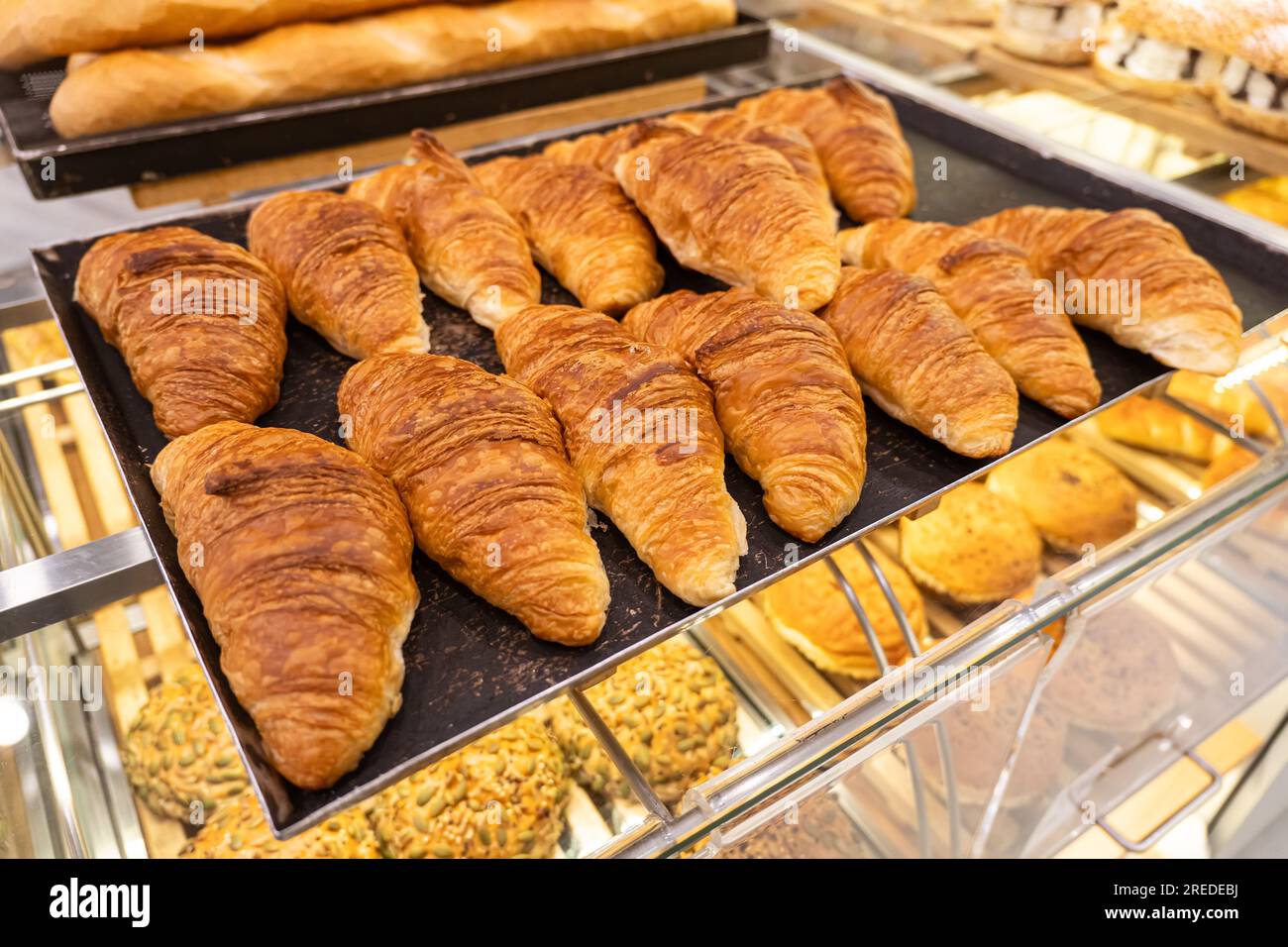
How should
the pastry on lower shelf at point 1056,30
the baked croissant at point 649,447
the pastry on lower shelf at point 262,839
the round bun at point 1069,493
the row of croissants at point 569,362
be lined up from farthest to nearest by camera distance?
1. the pastry on lower shelf at point 1056,30
2. the round bun at point 1069,493
3. the pastry on lower shelf at point 262,839
4. the baked croissant at point 649,447
5. the row of croissants at point 569,362

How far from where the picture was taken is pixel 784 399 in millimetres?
1354

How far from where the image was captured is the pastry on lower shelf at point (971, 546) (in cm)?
168

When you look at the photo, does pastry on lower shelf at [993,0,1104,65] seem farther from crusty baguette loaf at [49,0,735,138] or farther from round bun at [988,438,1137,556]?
round bun at [988,438,1137,556]

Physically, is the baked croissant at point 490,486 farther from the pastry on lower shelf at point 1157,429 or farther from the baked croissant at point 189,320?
the pastry on lower shelf at point 1157,429

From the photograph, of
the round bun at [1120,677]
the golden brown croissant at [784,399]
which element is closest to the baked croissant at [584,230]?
the golden brown croissant at [784,399]

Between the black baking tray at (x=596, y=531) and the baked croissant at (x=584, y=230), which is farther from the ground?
the baked croissant at (x=584, y=230)

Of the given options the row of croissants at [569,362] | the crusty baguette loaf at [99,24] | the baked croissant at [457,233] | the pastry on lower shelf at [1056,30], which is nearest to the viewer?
the row of croissants at [569,362]

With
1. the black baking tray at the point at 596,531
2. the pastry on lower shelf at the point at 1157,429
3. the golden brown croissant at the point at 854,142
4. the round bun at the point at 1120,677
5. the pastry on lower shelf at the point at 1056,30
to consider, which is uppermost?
the pastry on lower shelf at the point at 1056,30

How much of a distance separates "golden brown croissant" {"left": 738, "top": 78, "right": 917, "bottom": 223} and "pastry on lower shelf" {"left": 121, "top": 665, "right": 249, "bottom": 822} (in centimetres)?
164

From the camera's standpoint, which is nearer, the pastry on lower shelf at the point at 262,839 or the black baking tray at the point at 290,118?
the pastry on lower shelf at the point at 262,839

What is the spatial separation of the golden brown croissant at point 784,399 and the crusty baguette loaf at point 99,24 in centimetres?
157

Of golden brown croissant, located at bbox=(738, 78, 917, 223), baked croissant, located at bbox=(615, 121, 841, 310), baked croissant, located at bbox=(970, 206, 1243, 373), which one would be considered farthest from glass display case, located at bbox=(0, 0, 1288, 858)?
baked croissant, located at bbox=(615, 121, 841, 310)

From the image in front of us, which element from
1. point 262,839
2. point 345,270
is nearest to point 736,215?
point 345,270

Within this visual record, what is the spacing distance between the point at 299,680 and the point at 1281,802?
254 cm
